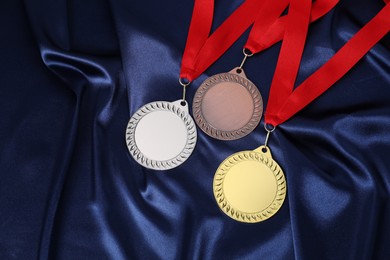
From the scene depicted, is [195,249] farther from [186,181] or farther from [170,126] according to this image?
[170,126]

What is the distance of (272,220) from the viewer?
3.77 feet

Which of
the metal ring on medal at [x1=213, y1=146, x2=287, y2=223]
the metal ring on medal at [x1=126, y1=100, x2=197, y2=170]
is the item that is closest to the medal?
the metal ring on medal at [x1=213, y1=146, x2=287, y2=223]

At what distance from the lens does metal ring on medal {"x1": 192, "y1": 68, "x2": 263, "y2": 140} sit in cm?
121

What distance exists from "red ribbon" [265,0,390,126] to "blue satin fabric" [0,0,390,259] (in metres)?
0.03

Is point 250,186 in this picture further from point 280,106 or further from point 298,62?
point 298,62

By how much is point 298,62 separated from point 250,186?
36 centimetres

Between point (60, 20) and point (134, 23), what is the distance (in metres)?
0.21

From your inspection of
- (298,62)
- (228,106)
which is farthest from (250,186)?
(298,62)

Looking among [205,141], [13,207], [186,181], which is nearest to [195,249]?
[186,181]

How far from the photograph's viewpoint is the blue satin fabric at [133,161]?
112cm

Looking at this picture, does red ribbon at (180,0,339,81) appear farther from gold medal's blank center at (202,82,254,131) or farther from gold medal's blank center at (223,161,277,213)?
gold medal's blank center at (223,161,277,213)

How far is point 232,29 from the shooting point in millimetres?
1287

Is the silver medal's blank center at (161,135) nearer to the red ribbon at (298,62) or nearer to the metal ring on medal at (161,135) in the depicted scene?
the metal ring on medal at (161,135)

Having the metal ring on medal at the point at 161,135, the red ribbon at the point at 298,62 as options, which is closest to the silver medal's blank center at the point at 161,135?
the metal ring on medal at the point at 161,135
